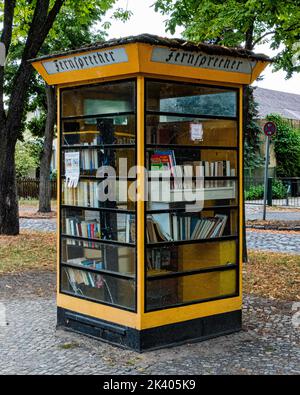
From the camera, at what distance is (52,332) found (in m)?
7.01

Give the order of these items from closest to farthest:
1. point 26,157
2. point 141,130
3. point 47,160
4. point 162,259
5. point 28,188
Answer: point 141,130, point 162,259, point 47,160, point 28,188, point 26,157

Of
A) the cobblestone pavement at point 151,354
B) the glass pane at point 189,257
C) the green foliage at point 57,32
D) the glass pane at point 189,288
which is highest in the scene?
the green foliage at point 57,32

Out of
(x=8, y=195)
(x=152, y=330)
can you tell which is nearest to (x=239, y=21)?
(x=152, y=330)

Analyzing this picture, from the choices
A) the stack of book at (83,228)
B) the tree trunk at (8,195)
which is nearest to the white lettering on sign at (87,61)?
the stack of book at (83,228)

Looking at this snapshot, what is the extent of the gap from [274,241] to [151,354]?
9672mm

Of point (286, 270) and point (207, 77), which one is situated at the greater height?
point (207, 77)

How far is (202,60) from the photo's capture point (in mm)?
6344

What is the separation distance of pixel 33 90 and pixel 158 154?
78.5ft

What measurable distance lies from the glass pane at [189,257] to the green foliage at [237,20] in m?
4.45

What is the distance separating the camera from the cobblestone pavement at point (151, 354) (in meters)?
5.69

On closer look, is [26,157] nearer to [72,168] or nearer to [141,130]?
[72,168]

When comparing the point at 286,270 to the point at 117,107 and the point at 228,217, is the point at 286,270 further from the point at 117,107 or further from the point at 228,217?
the point at 117,107

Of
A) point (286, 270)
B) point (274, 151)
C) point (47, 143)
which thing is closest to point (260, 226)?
point (286, 270)

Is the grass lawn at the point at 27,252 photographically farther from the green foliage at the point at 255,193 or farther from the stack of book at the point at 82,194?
the green foliage at the point at 255,193
